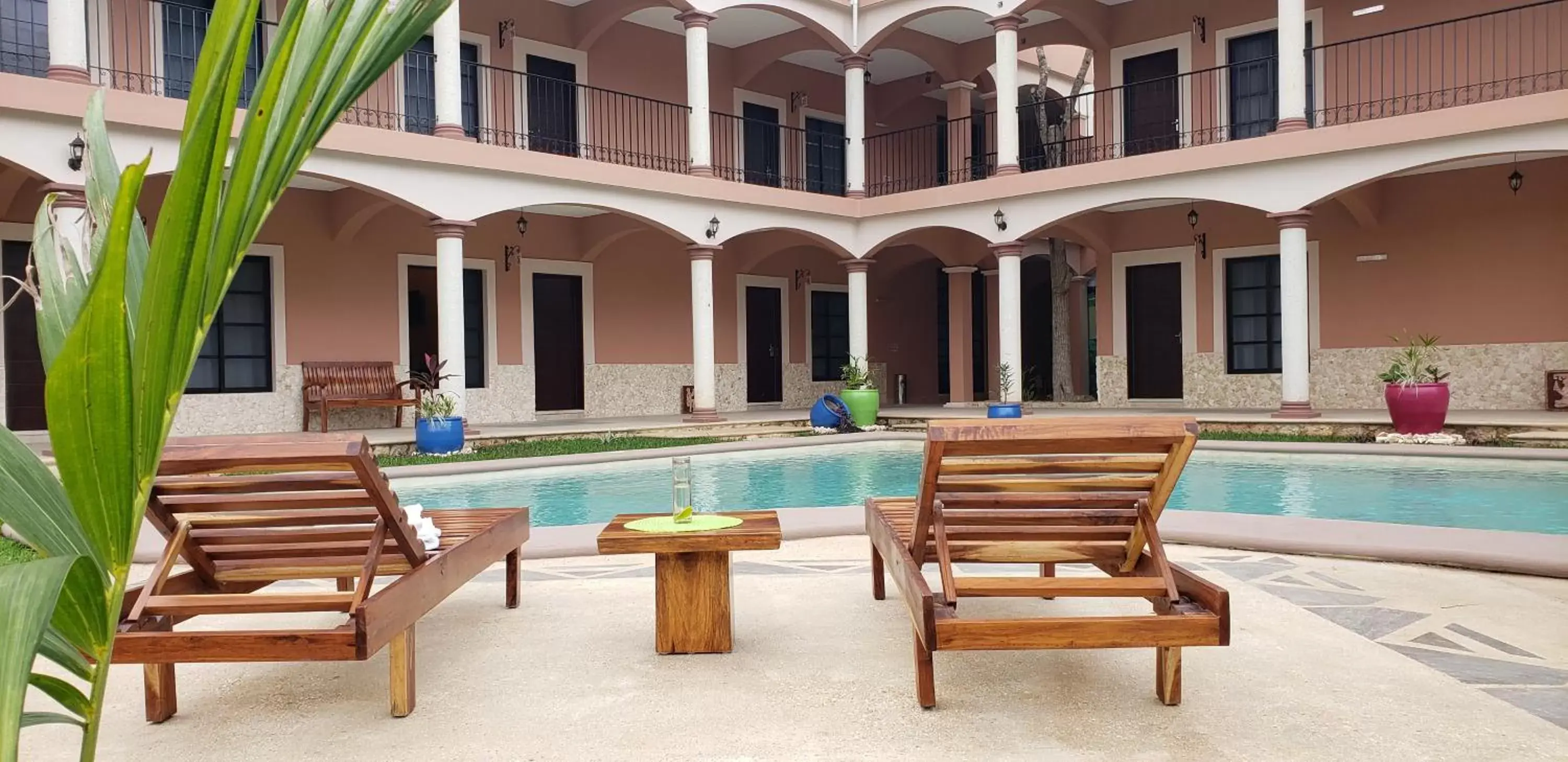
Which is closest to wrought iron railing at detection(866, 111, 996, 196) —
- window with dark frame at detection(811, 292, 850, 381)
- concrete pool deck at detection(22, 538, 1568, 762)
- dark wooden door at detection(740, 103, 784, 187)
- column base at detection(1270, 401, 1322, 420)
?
dark wooden door at detection(740, 103, 784, 187)

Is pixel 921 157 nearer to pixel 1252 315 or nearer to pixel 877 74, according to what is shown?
pixel 877 74

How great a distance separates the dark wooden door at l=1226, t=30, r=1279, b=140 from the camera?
12875 mm

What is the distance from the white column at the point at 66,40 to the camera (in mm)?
8336

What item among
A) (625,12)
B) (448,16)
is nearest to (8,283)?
(448,16)

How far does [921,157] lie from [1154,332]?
15.9ft

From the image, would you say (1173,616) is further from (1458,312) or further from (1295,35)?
(1458,312)

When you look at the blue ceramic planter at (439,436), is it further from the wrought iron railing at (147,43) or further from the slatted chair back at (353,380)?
the wrought iron railing at (147,43)

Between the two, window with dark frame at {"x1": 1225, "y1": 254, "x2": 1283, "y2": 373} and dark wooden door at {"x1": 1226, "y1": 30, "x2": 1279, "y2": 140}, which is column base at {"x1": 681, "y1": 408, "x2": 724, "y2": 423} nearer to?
window with dark frame at {"x1": 1225, "y1": 254, "x2": 1283, "y2": 373}

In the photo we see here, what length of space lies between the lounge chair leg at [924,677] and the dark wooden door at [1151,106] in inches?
485

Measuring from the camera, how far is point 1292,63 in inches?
435

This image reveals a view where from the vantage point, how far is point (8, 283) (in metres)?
10.7

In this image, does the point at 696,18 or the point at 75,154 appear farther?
the point at 696,18

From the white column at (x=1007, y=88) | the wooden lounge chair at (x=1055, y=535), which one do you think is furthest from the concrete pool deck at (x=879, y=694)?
the white column at (x=1007, y=88)

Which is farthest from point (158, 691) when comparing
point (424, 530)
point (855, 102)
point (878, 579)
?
point (855, 102)
